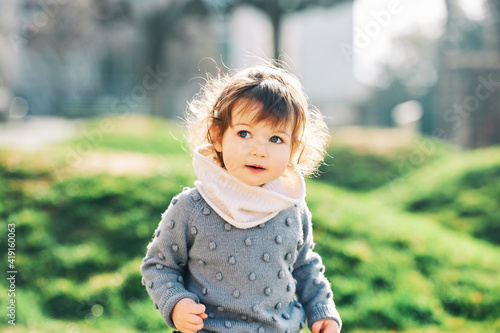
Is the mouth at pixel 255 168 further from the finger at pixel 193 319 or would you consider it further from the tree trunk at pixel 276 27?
the tree trunk at pixel 276 27

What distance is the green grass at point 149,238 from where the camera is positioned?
344 cm

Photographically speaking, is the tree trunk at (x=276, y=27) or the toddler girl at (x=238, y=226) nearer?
the toddler girl at (x=238, y=226)

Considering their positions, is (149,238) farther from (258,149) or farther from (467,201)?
(467,201)

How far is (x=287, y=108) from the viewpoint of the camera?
4.94 ft

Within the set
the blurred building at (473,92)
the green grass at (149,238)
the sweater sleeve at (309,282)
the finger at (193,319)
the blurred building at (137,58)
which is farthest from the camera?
the blurred building at (137,58)

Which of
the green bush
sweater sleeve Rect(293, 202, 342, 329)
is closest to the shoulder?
sweater sleeve Rect(293, 202, 342, 329)

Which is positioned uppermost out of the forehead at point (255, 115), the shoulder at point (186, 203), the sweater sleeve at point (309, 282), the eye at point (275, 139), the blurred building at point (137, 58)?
the forehead at point (255, 115)

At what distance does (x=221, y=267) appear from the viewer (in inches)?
59.7

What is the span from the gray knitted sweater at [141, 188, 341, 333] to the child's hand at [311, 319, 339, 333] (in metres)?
0.10

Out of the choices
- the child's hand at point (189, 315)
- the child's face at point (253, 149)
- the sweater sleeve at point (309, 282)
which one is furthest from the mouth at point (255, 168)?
the child's hand at point (189, 315)

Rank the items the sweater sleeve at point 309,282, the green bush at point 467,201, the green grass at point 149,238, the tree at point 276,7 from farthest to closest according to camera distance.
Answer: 1. the tree at point 276,7
2. the green bush at point 467,201
3. the green grass at point 149,238
4. the sweater sleeve at point 309,282

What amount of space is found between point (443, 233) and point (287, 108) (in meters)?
3.92

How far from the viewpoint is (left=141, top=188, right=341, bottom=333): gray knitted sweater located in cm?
150

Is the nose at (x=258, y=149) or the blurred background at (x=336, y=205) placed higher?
the nose at (x=258, y=149)
